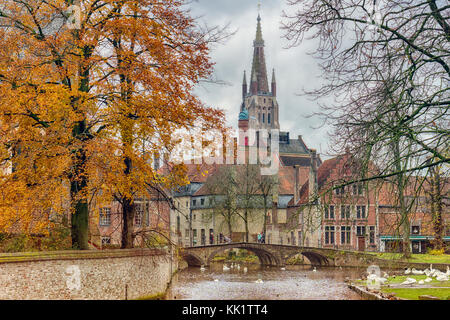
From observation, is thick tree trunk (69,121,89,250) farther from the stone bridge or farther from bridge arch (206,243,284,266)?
bridge arch (206,243,284,266)

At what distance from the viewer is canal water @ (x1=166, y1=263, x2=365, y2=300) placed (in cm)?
2891

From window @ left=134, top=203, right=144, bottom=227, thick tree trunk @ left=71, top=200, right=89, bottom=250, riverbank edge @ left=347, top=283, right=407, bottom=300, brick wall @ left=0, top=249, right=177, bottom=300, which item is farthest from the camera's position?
window @ left=134, top=203, right=144, bottom=227

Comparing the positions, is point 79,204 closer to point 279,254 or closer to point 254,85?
point 279,254

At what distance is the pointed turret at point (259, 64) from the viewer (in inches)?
4552

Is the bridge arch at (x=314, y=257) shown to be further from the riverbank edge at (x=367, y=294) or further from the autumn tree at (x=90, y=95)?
the autumn tree at (x=90, y=95)

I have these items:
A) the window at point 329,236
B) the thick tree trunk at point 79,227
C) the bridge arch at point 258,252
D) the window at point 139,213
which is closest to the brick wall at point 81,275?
the thick tree trunk at point 79,227

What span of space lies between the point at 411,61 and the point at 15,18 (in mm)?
12158

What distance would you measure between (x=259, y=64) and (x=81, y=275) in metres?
102

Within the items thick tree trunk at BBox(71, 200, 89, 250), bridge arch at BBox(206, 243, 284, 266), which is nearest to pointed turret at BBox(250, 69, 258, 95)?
bridge arch at BBox(206, 243, 284, 266)

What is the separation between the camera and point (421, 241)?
56.3 meters

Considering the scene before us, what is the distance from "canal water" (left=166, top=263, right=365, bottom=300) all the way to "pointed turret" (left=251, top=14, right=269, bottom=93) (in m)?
75.8

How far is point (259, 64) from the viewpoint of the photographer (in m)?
118

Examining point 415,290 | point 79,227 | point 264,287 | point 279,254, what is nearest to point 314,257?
point 279,254
